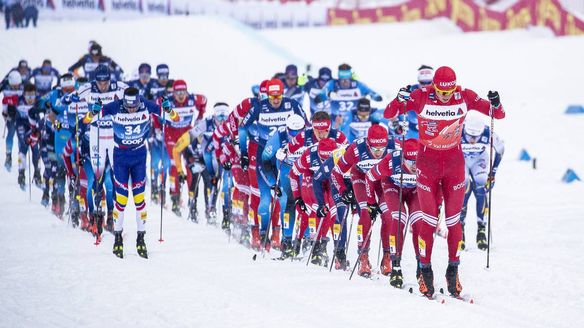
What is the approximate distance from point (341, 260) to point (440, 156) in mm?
2669

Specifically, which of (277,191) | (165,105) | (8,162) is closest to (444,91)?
(277,191)

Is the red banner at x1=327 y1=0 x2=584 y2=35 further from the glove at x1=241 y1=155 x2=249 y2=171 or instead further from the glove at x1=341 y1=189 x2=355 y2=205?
the glove at x1=341 y1=189 x2=355 y2=205

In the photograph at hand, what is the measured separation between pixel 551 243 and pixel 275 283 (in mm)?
5274

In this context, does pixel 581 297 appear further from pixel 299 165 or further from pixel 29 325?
pixel 29 325

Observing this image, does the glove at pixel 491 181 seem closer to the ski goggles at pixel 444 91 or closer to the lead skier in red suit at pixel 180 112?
the ski goggles at pixel 444 91

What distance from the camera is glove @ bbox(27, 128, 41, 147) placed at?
17333 mm

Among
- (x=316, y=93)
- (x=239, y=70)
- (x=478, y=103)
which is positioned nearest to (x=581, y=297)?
(x=478, y=103)

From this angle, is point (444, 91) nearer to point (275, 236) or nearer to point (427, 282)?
point (427, 282)

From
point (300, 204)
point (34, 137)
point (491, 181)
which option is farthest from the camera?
point (34, 137)

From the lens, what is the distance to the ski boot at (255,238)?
521 inches

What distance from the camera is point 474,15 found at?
46.2 m

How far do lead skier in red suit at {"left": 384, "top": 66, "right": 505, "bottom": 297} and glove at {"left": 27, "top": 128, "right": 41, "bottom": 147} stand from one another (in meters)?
9.78

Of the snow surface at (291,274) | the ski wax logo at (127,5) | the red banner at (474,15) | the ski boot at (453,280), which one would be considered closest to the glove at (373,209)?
the snow surface at (291,274)

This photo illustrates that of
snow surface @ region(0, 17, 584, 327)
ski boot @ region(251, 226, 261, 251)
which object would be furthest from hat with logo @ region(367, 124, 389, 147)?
ski boot @ region(251, 226, 261, 251)
